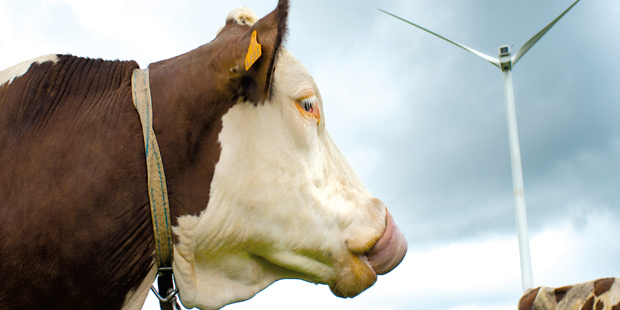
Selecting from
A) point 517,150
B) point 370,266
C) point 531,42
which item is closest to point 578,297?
point 370,266

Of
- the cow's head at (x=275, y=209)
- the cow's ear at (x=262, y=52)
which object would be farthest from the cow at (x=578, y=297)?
the cow's ear at (x=262, y=52)

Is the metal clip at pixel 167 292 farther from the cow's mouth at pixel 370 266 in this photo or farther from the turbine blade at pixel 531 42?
the turbine blade at pixel 531 42

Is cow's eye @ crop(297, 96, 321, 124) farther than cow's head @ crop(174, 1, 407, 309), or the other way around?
cow's eye @ crop(297, 96, 321, 124)

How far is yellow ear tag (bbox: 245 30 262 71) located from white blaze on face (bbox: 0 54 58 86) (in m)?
1.15

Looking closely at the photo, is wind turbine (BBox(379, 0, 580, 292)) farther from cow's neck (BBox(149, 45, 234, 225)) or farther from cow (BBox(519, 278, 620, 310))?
cow's neck (BBox(149, 45, 234, 225))

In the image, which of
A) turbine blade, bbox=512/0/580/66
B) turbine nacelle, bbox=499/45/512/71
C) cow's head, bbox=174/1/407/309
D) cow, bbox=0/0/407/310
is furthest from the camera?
turbine nacelle, bbox=499/45/512/71

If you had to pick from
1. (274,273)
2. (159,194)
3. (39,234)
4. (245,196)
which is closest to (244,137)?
(245,196)

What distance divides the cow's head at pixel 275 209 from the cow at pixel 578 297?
4.59 ft

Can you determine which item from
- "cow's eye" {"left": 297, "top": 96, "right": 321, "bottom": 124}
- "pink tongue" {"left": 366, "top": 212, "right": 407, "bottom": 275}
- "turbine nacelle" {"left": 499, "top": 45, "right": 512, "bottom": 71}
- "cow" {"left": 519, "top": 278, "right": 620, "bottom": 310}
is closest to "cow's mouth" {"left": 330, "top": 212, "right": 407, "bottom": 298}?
"pink tongue" {"left": 366, "top": 212, "right": 407, "bottom": 275}

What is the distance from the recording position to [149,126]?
3.38 metres

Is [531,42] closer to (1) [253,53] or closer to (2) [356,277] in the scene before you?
(2) [356,277]

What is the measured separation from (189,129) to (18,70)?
107 centimetres

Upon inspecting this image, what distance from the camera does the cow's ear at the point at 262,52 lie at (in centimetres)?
334

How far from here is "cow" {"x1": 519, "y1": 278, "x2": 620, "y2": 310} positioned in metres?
4.32
